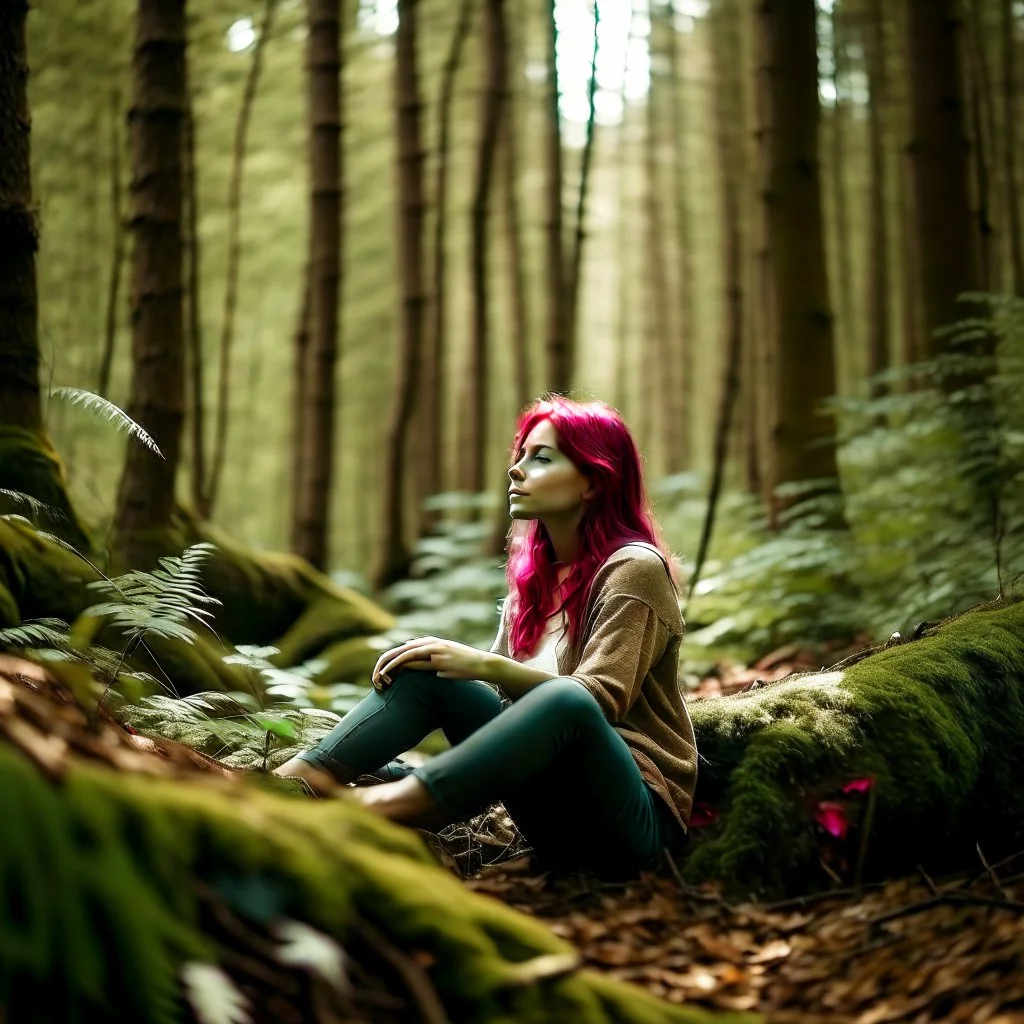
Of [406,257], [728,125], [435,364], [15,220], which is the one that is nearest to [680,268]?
[728,125]

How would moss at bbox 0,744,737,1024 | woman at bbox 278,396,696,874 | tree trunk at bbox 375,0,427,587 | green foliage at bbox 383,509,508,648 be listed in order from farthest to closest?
tree trunk at bbox 375,0,427,587 → green foliage at bbox 383,509,508,648 → woman at bbox 278,396,696,874 → moss at bbox 0,744,737,1024

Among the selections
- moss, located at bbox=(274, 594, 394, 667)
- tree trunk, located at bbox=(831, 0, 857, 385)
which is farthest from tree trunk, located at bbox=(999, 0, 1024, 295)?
moss, located at bbox=(274, 594, 394, 667)

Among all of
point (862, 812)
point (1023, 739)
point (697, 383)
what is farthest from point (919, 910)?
point (697, 383)

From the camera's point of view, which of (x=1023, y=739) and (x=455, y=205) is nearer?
(x=1023, y=739)

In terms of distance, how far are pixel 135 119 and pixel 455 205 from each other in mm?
14412

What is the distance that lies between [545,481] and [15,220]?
2434 mm

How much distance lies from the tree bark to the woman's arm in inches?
98.9

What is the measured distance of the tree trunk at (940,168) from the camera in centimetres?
754

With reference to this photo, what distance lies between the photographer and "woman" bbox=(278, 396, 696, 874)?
270 centimetres

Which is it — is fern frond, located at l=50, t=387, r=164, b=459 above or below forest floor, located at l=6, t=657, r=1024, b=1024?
above

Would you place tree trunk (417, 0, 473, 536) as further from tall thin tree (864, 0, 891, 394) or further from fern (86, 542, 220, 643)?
fern (86, 542, 220, 643)

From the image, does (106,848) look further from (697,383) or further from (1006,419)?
(697,383)

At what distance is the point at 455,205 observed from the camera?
18969mm

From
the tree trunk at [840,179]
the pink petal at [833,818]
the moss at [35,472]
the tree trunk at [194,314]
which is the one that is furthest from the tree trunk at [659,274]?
the pink petal at [833,818]
